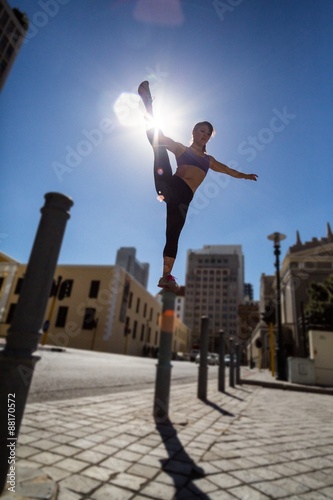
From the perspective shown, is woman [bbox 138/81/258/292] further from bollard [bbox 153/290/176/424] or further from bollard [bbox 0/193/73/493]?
bollard [bbox 153/290/176/424]

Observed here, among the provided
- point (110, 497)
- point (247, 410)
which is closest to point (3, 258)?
point (247, 410)

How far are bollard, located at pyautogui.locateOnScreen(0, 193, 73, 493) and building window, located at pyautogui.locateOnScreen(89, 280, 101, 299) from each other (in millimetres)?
32870

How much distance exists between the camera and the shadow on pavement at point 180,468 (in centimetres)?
286

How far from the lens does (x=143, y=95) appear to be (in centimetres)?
51

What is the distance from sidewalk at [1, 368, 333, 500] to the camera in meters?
2.78

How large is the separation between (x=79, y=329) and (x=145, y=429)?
31.9 meters

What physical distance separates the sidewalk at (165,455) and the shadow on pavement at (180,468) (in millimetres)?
10

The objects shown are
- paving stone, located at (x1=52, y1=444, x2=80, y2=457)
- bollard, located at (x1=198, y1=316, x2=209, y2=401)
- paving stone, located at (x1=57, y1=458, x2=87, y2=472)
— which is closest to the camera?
paving stone, located at (x1=57, y1=458, x2=87, y2=472)

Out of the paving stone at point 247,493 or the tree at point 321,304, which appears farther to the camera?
the tree at point 321,304

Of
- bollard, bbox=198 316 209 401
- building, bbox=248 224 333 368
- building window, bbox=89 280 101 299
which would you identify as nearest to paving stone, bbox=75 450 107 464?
bollard, bbox=198 316 209 401

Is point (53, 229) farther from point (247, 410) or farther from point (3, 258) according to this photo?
point (3, 258)

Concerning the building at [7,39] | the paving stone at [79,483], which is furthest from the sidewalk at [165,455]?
the building at [7,39]

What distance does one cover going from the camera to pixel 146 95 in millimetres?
510

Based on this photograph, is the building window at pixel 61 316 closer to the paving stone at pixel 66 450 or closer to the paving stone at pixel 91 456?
the paving stone at pixel 66 450
